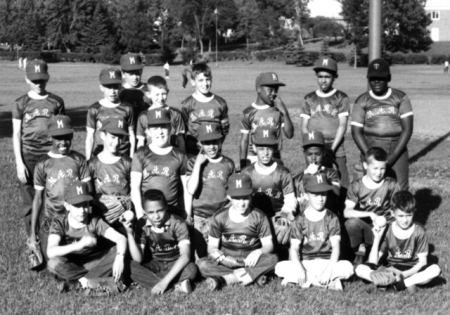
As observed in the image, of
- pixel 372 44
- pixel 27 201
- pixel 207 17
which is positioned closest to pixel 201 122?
pixel 27 201

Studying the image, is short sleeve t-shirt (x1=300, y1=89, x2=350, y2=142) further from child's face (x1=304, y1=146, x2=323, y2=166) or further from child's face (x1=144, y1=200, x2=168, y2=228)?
child's face (x1=144, y1=200, x2=168, y2=228)

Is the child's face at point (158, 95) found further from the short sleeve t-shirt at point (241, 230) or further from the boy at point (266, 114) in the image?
the short sleeve t-shirt at point (241, 230)

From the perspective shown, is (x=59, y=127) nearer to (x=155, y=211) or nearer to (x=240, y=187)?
(x=155, y=211)

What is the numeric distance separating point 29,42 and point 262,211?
9569 centimetres

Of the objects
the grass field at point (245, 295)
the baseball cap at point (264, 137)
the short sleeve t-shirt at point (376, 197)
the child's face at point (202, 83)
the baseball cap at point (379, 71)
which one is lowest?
the grass field at point (245, 295)

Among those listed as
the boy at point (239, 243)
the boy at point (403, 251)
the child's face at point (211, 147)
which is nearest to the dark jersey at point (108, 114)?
the child's face at point (211, 147)

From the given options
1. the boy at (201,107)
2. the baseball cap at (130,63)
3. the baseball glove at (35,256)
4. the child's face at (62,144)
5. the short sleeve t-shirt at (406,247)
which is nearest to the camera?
the short sleeve t-shirt at (406,247)

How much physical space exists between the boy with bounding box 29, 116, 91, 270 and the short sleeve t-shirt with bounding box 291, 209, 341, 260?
7.92 feet

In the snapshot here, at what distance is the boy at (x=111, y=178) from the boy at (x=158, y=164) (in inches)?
5.9

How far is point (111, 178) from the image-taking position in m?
7.69

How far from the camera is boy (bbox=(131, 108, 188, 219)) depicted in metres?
7.62

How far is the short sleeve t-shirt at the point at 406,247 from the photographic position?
7.03m

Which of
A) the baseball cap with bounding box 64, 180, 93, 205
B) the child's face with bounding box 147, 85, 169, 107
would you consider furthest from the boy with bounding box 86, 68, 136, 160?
the baseball cap with bounding box 64, 180, 93, 205

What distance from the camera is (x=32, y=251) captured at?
7.80 meters
